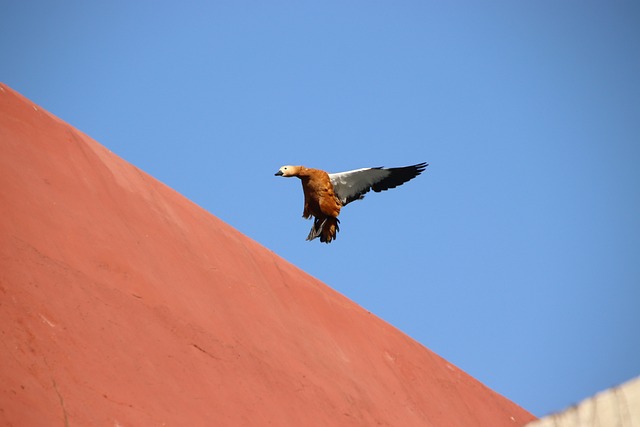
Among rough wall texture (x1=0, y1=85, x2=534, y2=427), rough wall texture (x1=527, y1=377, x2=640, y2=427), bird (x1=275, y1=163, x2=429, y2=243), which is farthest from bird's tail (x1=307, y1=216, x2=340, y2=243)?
rough wall texture (x1=527, y1=377, x2=640, y2=427)

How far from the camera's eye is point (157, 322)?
4.16 metres

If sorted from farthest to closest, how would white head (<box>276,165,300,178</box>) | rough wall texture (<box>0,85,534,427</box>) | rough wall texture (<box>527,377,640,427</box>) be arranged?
white head (<box>276,165,300,178</box>) → rough wall texture (<box>0,85,534,427</box>) → rough wall texture (<box>527,377,640,427</box>)

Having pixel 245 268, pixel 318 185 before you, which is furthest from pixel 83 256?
pixel 318 185

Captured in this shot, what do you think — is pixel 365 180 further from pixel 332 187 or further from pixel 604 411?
pixel 604 411

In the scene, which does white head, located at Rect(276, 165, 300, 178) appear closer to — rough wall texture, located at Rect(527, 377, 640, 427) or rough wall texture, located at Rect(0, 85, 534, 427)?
rough wall texture, located at Rect(0, 85, 534, 427)

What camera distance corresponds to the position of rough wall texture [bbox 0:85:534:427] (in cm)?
357

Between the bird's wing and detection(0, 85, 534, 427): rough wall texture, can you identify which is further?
the bird's wing

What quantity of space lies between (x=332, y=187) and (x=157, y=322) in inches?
249

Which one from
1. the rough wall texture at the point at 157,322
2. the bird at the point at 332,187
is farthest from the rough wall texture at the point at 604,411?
the bird at the point at 332,187

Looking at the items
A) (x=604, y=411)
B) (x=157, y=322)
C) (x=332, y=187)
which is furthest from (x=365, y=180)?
(x=604, y=411)

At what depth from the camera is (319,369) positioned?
4879 millimetres

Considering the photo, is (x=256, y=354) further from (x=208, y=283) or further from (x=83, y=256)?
(x=83, y=256)

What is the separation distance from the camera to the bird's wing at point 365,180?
34.3ft

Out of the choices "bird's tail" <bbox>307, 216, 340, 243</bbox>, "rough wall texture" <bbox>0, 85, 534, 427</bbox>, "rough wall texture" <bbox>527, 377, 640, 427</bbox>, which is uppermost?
"bird's tail" <bbox>307, 216, 340, 243</bbox>
